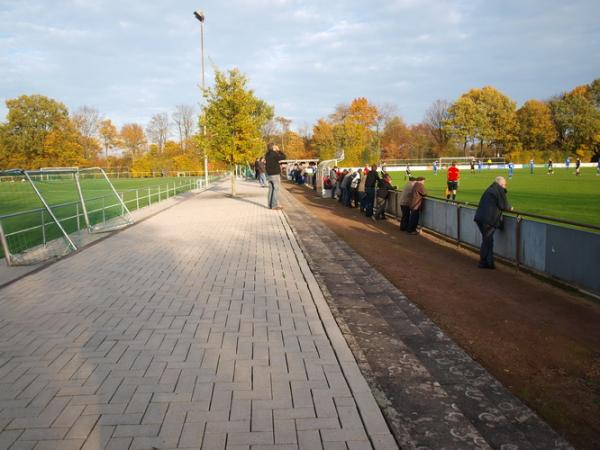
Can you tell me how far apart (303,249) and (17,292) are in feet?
16.6

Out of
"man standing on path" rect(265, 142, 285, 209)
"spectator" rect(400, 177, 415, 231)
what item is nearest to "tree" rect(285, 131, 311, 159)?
"man standing on path" rect(265, 142, 285, 209)

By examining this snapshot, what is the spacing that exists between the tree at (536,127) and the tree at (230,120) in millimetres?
66663

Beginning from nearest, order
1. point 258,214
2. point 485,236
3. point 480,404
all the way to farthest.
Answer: point 480,404, point 485,236, point 258,214

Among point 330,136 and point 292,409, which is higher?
point 330,136

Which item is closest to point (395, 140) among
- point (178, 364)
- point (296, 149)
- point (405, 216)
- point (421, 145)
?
point (421, 145)

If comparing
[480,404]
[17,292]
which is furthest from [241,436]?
[17,292]

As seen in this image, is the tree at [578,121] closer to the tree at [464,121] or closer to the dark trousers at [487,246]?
the tree at [464,121]

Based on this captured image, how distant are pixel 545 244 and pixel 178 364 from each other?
6.28 m

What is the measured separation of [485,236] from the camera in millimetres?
8469

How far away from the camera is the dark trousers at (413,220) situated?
12789 millimetres

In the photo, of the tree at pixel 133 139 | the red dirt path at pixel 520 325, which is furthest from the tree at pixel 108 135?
the red dirt path at pixel 520 325

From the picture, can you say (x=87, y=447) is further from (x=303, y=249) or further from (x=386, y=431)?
(x=303, y=249)

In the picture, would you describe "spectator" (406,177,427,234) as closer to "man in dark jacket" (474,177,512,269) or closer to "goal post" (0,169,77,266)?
"man in dark jacket" (474,177,512,269)

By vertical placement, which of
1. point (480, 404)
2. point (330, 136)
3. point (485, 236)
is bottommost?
point (480, 404)
